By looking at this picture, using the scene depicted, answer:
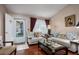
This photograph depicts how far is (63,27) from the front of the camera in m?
1.97

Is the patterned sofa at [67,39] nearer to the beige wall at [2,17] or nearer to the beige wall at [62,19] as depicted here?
the beige wall at [62,19]

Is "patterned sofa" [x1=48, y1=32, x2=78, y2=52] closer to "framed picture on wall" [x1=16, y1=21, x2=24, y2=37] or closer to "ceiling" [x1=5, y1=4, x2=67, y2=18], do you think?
"ceiling" [x1=5, y1=4, x2=67, y2=18]

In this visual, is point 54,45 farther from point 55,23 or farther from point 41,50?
point 55,23

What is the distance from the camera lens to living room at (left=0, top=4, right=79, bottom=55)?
1888 mm

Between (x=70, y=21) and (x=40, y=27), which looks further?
(x=40, y=27)

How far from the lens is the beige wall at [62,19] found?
186 centimetres

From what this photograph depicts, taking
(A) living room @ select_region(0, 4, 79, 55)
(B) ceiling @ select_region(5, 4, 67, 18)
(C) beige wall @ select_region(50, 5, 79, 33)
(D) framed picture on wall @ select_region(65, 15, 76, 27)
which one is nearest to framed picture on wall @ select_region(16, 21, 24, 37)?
(A) living room @ select_region(0, 4, 79, 55)

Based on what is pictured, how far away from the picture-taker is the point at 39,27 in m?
2.04

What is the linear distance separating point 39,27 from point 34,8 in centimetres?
45

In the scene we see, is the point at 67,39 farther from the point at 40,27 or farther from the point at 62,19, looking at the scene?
the point at 40,27

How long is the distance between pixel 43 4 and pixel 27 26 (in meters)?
0.61

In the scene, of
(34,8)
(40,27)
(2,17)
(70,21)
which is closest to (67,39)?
(70,21)

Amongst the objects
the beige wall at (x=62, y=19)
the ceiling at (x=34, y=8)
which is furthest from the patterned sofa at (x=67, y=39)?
the ceiling at (x=34, y=8)
